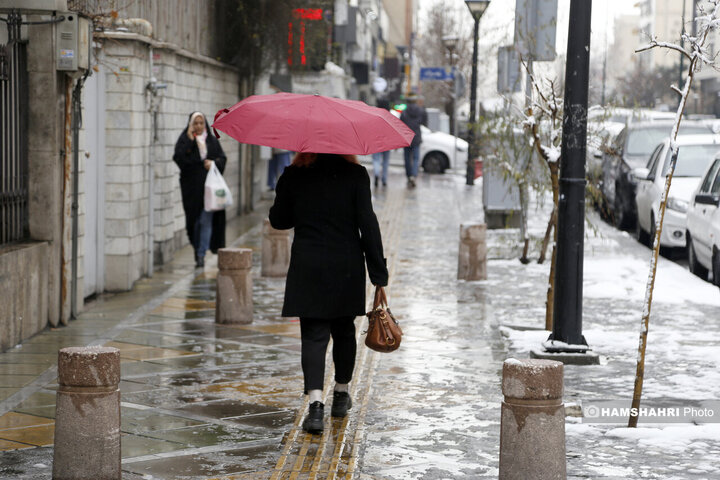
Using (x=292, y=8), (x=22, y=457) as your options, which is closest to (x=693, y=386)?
(x=22, y=457)

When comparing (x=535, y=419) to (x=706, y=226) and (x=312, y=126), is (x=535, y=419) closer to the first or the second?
(x=312, y=126)

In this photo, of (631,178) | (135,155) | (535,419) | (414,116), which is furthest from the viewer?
(414,116)

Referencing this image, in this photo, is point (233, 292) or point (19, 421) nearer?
point (19, 421)

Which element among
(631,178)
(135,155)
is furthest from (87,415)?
(631,178)

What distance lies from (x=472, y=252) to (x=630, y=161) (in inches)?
316

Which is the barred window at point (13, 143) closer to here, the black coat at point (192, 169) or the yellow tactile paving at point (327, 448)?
the yellow tactile paving at point (327, 448)

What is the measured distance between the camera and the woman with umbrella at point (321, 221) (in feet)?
23.1

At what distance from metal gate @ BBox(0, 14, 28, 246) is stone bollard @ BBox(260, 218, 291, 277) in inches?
164

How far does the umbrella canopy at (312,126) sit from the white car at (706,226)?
685cm

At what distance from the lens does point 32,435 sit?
6906 mm

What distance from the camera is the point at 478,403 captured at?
789 centimetres

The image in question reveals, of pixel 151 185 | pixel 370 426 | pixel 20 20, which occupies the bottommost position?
pixel 370 426

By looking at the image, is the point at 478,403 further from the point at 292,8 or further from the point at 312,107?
the point at 292,8

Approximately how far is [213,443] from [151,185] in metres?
7.83
